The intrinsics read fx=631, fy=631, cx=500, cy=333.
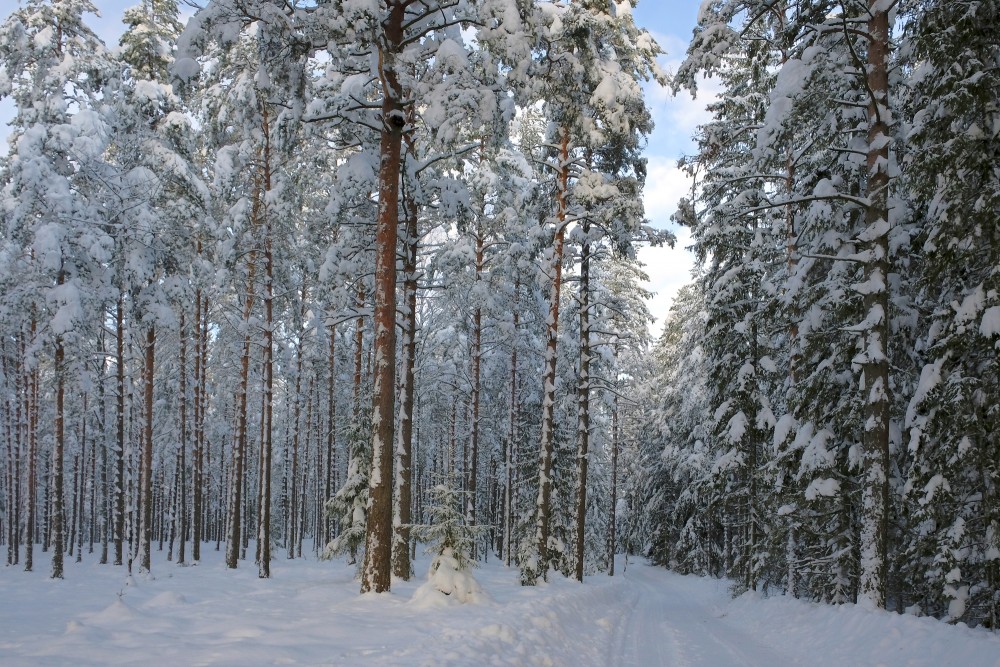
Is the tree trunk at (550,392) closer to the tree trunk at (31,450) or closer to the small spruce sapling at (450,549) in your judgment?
the small spruce sapling at (450,549)

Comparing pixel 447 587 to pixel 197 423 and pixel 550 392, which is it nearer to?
pixel 550 392

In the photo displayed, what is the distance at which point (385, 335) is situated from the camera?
10.8m

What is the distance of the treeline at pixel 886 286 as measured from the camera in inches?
369

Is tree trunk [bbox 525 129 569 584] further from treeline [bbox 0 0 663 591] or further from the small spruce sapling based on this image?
the small spruce sapling

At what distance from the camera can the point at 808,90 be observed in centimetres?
1077

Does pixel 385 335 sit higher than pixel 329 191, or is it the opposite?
pixel 329 191

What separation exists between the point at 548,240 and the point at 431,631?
1302 cm

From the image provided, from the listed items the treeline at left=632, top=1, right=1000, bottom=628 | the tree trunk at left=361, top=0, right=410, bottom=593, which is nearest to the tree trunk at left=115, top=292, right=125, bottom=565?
the tree trunk at left=361, top=0, right=410, bottom=593

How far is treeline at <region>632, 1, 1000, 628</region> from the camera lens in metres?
9.38

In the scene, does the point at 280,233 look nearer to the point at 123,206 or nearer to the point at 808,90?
the point at 123,206

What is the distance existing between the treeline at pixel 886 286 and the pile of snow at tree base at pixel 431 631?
1491mm

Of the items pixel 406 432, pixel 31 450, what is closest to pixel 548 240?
pixel 406 432

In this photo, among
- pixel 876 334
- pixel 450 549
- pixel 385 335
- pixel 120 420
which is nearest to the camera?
pixel 876 334

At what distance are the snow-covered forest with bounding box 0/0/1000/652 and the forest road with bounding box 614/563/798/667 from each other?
2.19 m
